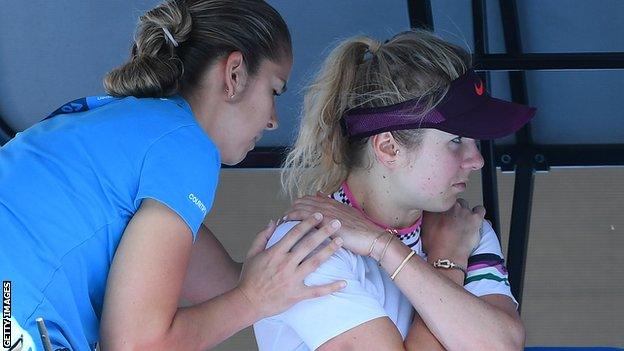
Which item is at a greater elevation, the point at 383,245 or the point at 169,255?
the point at 169,255

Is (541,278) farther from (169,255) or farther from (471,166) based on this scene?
(169,255)

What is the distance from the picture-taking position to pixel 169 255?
1615mm

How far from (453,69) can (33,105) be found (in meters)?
2.03

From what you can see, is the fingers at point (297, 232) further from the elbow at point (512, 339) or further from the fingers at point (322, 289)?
the elbow at point (512, 339)

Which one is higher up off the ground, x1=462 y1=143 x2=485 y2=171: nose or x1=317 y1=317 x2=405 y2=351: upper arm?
x1=462 y1=143 x2=485 y2=171: nose

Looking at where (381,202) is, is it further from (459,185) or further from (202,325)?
(202,325)

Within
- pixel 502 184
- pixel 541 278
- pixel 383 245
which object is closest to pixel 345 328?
pixel 383 245

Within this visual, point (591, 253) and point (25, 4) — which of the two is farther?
point (591, 253)

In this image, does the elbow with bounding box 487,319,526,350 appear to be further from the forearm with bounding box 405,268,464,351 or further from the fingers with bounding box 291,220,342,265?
the fingers with bounding box 291,220,342,265

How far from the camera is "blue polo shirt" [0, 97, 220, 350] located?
1603 mm

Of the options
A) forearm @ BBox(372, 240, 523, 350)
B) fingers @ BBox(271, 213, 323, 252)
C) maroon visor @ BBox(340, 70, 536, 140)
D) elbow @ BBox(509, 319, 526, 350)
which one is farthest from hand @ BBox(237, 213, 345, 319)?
elbow @ BBox(509, 319, 526, 350)

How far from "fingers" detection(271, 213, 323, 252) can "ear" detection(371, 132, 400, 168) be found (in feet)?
0.65

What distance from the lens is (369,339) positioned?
181 cm

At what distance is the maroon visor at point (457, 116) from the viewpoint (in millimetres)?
1978
